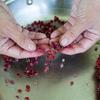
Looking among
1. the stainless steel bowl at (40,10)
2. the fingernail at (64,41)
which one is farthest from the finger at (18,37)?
the stainless steel bowl at (40,10)

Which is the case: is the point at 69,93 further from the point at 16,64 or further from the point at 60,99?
the point at 16,64

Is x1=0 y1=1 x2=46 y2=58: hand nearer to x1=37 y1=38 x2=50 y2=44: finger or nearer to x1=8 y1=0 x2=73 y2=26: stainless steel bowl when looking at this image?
x1=37 y1=38 x2=50 y2=44: finger

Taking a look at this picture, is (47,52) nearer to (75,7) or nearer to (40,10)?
(75,7)

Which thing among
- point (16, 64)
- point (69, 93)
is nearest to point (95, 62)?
point (69, 93)

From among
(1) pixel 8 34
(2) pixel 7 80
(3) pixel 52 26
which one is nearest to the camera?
(1) pixel 8 34

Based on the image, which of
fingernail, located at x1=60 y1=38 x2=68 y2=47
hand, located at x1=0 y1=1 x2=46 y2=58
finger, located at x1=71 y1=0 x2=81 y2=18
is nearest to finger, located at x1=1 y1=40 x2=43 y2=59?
hand, located at x1=0 y1=1 x2=46 y2=58

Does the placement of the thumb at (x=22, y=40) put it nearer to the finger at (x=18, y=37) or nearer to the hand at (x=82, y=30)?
the finger at (x=18, y=37)
